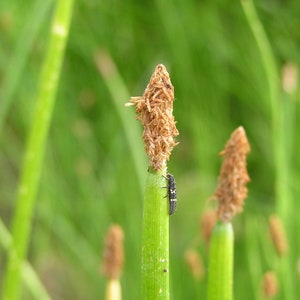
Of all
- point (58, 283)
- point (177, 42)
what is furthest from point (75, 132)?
point (58, 283)

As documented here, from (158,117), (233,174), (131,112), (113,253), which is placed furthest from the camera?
(131,112)

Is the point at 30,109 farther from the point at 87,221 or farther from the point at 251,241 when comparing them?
the point at 251,241

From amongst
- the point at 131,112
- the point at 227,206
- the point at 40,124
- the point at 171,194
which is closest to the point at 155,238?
the point at 171,194

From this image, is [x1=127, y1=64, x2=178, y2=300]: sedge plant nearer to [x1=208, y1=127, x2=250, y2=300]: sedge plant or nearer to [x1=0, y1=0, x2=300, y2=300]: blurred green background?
[x1=208, y1=127, x2=250, y2=300]: sedge plant

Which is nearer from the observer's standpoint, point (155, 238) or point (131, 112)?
point (155, 238)

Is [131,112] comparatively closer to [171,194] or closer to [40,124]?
[40,124]

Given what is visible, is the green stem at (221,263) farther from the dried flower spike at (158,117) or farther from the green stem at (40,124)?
the green stem at (40,124)
